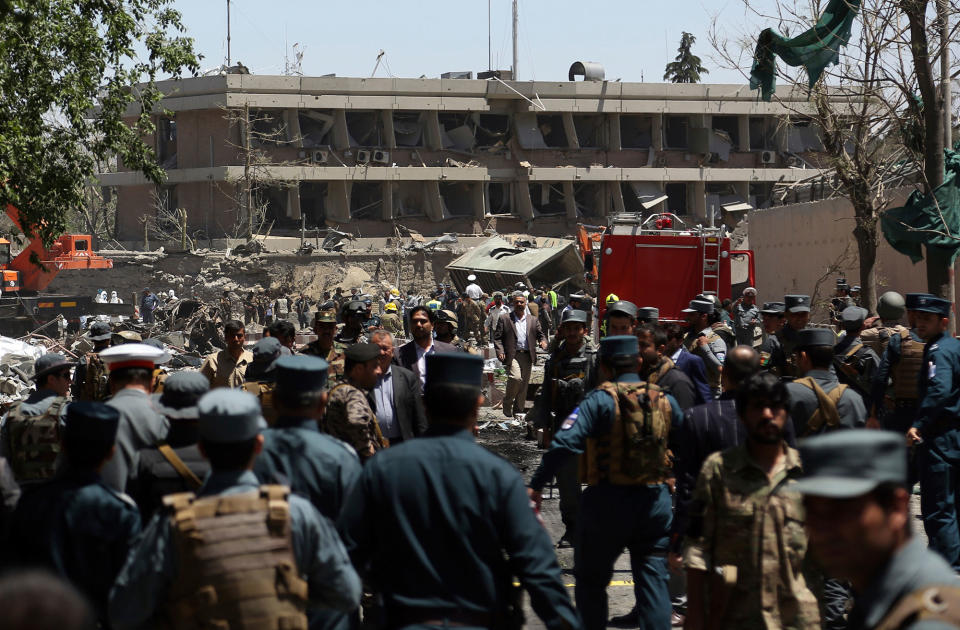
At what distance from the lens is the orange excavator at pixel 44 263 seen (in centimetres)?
3428

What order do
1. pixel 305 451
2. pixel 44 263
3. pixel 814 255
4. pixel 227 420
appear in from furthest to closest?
pixel 44 263
pixel 814 255
pixel 305 451
pixel 227 420

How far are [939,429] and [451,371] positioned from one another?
4.55 meters

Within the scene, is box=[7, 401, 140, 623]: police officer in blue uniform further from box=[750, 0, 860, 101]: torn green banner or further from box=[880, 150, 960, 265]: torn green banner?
box=[750, 0, 860, 101]: torn green banner

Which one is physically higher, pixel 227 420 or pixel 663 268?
pixel 663 268

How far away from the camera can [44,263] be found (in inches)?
1246

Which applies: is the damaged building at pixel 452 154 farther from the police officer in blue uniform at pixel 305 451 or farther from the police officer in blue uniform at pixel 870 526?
the police officer in blue uniform at pixel 870 526

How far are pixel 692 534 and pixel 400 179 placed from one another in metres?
48.6

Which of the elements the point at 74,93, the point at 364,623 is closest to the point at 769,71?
the point at 74,93

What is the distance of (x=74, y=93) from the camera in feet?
41.2

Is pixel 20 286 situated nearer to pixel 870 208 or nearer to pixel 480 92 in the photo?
pixel 480 92

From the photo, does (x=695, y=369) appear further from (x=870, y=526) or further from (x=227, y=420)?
(x=870, y=526)

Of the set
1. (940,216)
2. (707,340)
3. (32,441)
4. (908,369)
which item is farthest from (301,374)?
(940,216)

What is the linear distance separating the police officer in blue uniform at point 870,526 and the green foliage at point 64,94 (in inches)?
433

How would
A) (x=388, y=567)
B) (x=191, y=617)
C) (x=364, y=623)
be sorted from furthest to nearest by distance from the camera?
(x=364, y=623) < (x=388, y=567) < (x=191, y=617)
